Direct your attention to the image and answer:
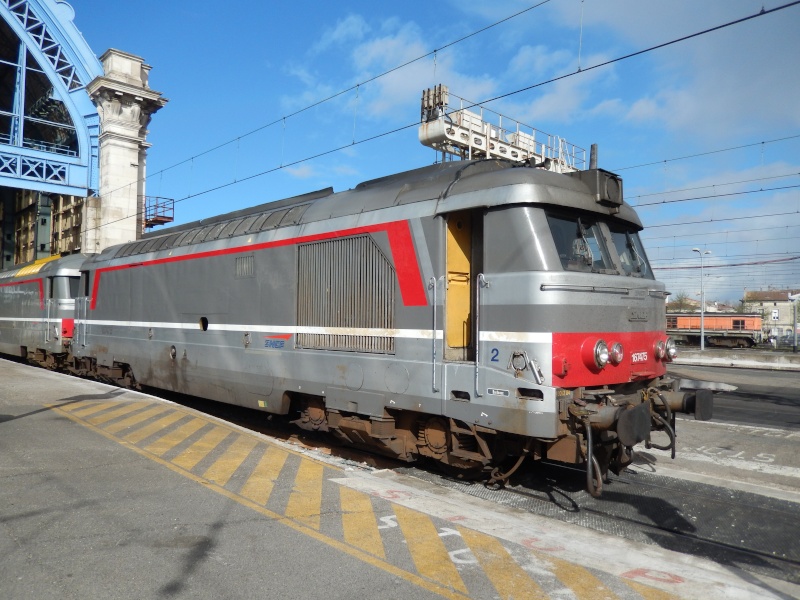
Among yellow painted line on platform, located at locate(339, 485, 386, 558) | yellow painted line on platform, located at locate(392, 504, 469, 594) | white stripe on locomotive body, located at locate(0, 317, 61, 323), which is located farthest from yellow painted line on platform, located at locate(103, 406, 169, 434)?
white stripe on locomotive body, located at locate(0, 317, 61, 323)

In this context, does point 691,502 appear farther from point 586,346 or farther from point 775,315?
point 775,315

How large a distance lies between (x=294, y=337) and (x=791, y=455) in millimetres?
8037

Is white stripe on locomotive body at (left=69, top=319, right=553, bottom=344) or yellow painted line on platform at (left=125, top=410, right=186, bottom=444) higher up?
white stripe on locomotive body at (left=69, top=319, right=553, bottom=344)

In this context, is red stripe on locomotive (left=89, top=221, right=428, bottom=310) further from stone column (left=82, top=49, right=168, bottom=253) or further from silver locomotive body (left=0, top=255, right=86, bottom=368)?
stone column (left=82, top=49, right=168, bottom=253)

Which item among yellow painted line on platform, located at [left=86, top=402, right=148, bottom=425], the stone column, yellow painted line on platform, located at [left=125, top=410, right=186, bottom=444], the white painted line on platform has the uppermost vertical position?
the stone column

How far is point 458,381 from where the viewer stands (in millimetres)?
6770

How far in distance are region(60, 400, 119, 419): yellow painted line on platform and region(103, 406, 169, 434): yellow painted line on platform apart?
82 cm

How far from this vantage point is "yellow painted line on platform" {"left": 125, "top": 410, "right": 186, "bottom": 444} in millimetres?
8609

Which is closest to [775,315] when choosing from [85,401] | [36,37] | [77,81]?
[85,401]

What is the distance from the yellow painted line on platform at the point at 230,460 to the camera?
6805 millimetres

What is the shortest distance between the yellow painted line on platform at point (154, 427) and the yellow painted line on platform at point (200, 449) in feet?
2.71

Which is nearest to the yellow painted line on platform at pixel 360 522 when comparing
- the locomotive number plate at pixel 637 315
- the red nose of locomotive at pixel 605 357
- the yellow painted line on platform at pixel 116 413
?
the red nose of locomotive at pixel 605 357

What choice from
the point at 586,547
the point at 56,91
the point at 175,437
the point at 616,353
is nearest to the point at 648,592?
the point at 586,547

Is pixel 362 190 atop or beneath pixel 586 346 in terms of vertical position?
atop
